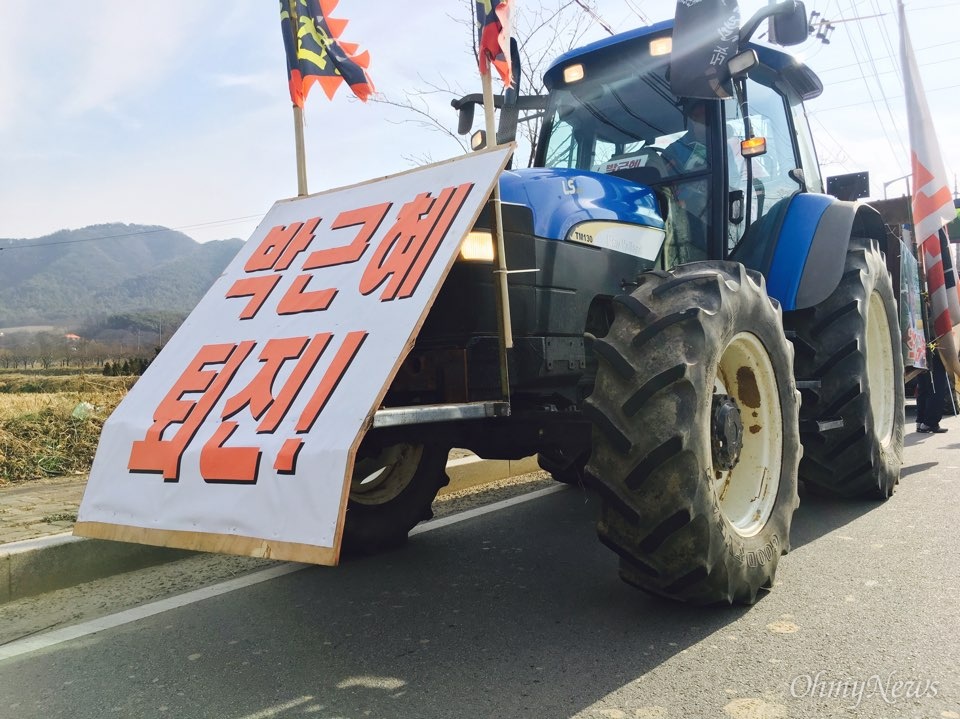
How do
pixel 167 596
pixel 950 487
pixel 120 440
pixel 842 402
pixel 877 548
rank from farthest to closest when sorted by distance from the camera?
1. pixel 950 487
2. pixel 842 402
3. pixel 877 548
4. pixel 167 596
5. pixel 120 440

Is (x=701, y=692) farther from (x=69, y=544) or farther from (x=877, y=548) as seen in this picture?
(x=69, y=544)

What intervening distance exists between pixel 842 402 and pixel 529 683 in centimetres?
294

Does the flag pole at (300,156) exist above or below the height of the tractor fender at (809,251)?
above

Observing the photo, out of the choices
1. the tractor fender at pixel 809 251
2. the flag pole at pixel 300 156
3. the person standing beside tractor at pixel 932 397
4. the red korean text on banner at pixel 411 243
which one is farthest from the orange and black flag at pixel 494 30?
the person standing beside tractor at pixel 932 397

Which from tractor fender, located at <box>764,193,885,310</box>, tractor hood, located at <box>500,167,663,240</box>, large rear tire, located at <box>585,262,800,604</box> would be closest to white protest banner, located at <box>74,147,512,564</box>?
tractor hood, located at <box>500,167,663,240</box>

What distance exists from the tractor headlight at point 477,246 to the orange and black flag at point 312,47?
71.9 inches

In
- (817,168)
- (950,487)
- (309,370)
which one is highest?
(817,168)

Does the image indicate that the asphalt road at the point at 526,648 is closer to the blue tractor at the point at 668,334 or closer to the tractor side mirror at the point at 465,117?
the blue tractor at the point at 668,334

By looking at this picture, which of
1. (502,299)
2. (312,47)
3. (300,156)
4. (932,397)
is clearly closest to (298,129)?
(300,156)

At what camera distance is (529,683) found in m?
2.58

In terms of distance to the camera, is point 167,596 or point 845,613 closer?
point 845,613

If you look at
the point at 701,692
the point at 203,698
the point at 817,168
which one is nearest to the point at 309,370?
the point at 203,698

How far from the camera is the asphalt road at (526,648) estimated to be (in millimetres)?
2455

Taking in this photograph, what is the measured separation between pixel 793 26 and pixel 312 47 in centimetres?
272
